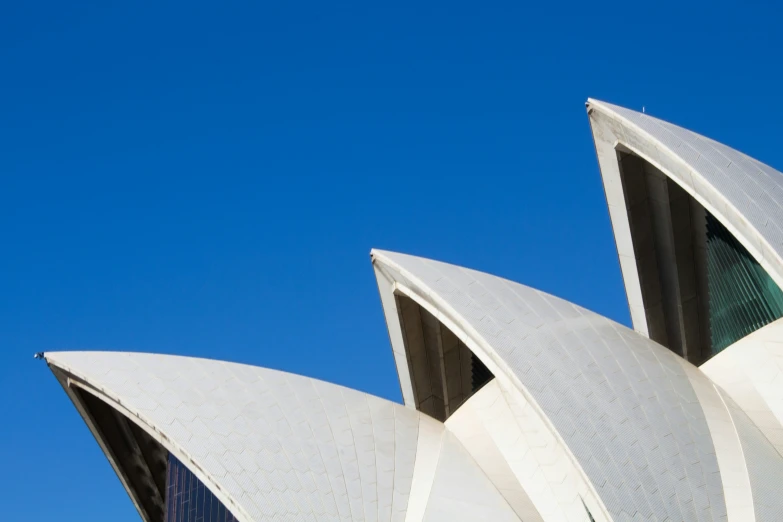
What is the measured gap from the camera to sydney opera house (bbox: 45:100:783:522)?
54.8 ft

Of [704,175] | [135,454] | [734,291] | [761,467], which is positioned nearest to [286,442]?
[135,454]

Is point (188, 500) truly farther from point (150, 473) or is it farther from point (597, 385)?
point (597, 385)

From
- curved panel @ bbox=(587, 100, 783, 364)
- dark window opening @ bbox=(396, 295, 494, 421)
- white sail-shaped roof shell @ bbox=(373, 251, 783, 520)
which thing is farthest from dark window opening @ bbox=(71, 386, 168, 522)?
curved panel @ bbox=(587, 100, 783, 364)

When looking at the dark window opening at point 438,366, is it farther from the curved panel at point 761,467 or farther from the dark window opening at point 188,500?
the curved panel at point 761,467

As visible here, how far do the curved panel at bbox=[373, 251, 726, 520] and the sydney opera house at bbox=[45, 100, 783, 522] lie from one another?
0.04 m

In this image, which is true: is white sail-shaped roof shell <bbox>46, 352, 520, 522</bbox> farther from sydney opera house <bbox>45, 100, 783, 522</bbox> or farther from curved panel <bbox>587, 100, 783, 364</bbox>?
curved panel <bbox>587, 100, 783, 364</bbox>

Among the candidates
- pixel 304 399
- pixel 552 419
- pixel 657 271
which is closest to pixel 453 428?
pixel 304 399

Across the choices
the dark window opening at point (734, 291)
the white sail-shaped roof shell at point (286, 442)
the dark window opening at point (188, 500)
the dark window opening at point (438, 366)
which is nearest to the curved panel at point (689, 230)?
the dark window opening at point (734, 291)

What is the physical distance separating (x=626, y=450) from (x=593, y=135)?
6.85 metres

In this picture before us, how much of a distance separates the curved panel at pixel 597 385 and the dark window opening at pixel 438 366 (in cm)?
194

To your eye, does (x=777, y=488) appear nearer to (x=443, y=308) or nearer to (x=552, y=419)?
(x=552, y=419)

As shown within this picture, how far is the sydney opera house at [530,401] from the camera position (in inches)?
658

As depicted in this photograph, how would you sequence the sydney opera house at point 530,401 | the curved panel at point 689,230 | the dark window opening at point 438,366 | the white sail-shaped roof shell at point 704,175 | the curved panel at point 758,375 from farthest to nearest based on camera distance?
the dark window opening at point 438,366, the curved panel at point 689,230, the curved panel at point 758,375, the white sail-shaped roof shell at point 704,175, the sydney opera house at point 530,401

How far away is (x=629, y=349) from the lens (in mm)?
19203
